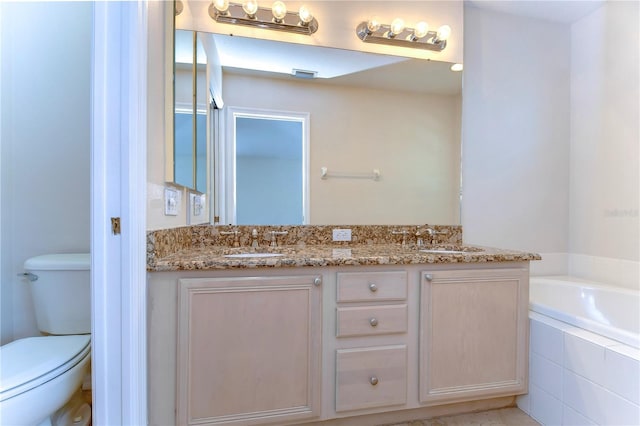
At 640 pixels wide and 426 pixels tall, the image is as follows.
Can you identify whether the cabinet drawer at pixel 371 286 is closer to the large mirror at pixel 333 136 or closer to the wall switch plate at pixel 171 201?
the large mirror at pixel 333 136

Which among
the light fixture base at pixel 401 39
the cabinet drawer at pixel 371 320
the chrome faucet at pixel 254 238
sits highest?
the light fixture base at pixel 401 39

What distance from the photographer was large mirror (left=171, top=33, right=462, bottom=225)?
5.97ft

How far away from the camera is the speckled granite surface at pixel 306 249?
1233 mm

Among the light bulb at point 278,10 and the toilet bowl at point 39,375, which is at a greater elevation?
the light bulb at point 278,10

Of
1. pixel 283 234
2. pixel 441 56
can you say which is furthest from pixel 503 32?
pixel 283 234

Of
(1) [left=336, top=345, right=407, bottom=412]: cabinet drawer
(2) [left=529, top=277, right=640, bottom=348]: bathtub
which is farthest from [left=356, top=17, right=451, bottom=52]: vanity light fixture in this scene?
(1) [left=336, top=345, right=407, bottom=412]: cabinet drawer

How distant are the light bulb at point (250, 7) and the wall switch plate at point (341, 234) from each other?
135 cm

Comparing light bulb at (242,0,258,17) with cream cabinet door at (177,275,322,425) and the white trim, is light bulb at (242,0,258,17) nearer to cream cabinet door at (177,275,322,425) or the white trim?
the white trim

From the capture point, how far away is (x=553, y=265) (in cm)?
233

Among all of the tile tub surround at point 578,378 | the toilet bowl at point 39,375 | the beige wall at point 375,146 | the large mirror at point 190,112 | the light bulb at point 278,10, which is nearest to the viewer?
the toilet bowl at point 39,375

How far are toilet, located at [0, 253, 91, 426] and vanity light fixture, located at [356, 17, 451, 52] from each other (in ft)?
6.64

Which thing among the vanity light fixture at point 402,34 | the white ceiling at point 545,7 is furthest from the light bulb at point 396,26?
the white ceiling at point 545,7

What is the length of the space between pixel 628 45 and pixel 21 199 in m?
→ 3.70

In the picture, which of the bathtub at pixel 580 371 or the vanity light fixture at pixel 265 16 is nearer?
the bathtub at pixel 580 371
